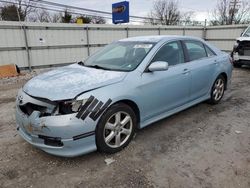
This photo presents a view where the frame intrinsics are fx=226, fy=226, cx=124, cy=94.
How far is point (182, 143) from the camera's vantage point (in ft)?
11.1

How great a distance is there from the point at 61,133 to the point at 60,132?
0.05 feet

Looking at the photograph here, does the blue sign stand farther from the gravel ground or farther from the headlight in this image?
the headlight

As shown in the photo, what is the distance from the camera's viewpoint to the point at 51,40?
10094 millimetres

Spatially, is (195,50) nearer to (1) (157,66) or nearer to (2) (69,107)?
Answer: (1) (157,66)

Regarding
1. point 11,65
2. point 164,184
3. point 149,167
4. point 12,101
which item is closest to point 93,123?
point 149,167

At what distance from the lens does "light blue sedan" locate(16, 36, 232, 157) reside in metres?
2.62

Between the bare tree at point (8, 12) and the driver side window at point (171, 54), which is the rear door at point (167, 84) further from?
the bare tree at point (8, 12)

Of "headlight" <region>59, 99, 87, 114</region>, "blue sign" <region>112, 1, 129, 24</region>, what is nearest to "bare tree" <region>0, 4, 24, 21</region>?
"blue sign" <region>112, 1, 129, 24</region>

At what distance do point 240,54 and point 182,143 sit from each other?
289 inches

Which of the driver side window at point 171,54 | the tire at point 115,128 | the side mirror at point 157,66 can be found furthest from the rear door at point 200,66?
the tire at point 115,128

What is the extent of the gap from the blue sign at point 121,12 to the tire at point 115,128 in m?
13.2

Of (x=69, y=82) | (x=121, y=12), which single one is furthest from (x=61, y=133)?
(x=121, y=12)

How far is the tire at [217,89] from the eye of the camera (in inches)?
191

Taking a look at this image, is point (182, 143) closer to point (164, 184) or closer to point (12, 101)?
point (164, 184)
